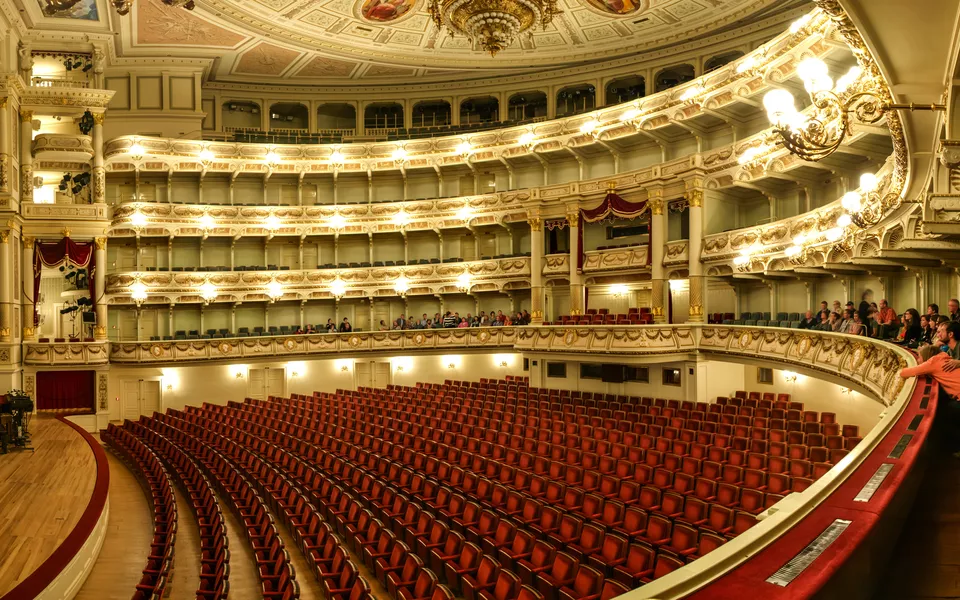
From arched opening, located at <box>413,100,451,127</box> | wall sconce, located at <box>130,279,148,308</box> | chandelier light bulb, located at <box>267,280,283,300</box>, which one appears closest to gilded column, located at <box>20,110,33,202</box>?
wall sconce, located at <box>130,279,148,308</box>

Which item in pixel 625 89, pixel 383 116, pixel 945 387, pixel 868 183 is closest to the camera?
pixel 945 387

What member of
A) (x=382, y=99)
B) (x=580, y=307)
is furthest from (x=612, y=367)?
(x=382, y=99)

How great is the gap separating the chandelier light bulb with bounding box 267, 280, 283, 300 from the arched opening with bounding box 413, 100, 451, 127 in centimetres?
829

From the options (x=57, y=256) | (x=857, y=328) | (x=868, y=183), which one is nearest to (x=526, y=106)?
(x=57, y=256)

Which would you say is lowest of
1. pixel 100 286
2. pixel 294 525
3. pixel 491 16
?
pixel 294 525

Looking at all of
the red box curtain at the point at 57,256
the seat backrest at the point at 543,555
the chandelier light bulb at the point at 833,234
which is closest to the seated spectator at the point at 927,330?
the seat backrest at the point at 543,555

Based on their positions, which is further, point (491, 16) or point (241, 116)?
point (241, 116)

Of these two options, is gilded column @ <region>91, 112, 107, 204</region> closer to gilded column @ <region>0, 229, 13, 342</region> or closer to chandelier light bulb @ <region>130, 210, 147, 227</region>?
chandelier light bulb @ <region>130, 210, 147, 227</region>

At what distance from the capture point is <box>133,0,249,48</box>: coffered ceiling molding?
1756cm

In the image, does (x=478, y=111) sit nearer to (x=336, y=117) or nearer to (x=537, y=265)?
(x=336, y=117)

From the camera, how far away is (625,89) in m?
22.8

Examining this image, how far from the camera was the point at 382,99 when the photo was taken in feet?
79.3

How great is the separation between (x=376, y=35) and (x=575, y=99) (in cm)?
744

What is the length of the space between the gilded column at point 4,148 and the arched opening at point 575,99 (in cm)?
1620
